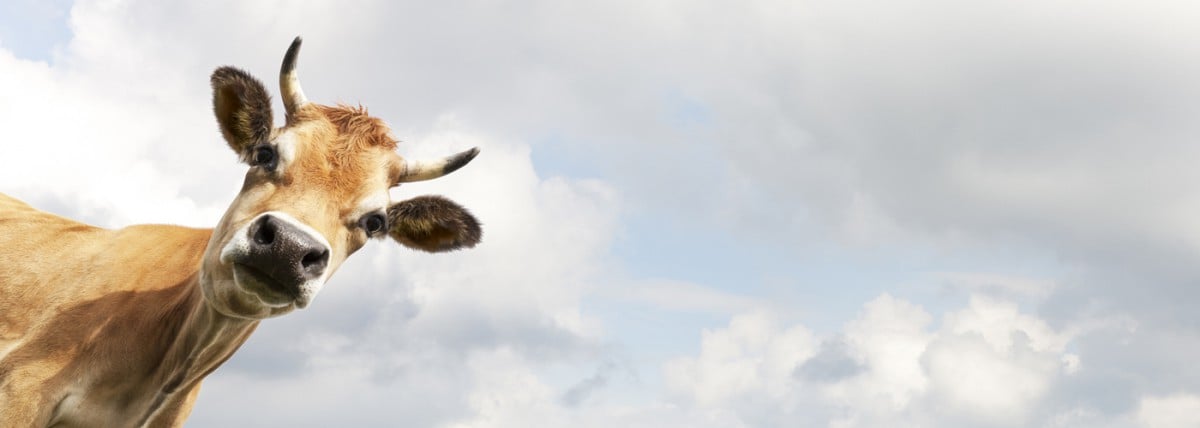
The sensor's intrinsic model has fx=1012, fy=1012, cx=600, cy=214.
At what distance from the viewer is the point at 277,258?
23.5ft

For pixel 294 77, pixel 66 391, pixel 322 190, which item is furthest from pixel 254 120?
pixel 66 391

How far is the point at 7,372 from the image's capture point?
825 centimetres

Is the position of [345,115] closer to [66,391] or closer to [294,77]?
[294,77]

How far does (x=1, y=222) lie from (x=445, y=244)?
14.4ft

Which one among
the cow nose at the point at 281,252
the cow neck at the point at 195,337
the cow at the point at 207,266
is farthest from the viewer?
the cow neck at the point at 195,337

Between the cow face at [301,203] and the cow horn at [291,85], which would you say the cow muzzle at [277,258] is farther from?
the cow horn at [291,85]

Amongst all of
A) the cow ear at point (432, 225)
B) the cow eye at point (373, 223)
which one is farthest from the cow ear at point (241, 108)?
the cow ear at point (432, 225)

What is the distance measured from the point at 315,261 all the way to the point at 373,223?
1.15m

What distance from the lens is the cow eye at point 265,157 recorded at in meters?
8.23

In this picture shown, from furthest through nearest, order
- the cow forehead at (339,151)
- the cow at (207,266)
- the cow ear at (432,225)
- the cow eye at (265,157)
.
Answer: the cow ear at (432,225) → the cow eye at (265,157) → the cow forehead at (339,151) → the cow at (207,266)

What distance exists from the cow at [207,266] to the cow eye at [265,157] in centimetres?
2

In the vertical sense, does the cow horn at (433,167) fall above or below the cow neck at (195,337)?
above

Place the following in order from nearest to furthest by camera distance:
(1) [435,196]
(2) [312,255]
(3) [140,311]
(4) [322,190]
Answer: (2) [312,255], (4) [322,190], (3) [140,311], (1) [435,196]

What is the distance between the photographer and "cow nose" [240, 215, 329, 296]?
7160mm
